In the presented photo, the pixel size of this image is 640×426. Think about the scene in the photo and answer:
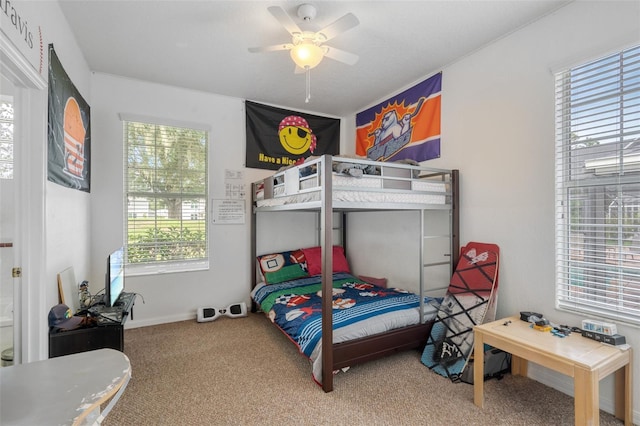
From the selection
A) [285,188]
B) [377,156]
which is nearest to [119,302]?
[285,188]

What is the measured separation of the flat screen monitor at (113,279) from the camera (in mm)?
2232

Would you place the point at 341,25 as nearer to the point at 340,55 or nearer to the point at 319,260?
the point at 340,55

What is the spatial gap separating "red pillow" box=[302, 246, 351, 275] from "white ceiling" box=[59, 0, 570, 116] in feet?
6.68

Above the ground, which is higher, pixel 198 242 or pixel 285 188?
pixel 285 188

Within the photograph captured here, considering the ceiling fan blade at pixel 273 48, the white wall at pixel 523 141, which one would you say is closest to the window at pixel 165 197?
the ceiling fan blade at pixel 273 48

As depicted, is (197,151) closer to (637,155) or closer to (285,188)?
(285,188)

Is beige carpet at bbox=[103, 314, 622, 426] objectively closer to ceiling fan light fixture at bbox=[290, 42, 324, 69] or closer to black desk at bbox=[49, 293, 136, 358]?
black desk at bbox=[49, 293, 136, 358]

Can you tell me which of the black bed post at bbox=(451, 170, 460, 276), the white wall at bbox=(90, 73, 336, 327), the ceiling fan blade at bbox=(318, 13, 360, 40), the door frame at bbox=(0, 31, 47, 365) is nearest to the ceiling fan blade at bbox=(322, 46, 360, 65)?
the ceiling fan blade at bbox=(318, 13, 360, 40)

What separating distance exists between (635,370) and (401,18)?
2735 mm

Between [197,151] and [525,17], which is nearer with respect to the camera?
[525,17]

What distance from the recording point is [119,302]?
99.2 inches

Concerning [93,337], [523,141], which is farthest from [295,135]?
[93,337]

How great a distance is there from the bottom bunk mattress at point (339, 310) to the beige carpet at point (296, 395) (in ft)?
0.77

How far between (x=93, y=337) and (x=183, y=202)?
177 cm
